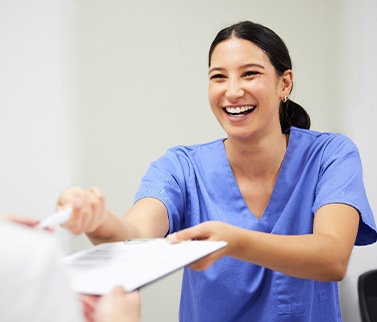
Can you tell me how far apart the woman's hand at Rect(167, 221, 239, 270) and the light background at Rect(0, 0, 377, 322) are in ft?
3.72

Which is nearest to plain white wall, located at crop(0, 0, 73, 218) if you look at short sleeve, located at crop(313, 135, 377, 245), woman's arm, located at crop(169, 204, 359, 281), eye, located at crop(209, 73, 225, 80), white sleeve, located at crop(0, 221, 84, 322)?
eye, located at crop(209, 73, 225, 80)

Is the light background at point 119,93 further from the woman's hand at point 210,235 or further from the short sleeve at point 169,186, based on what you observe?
the woman's hand at point 210,235

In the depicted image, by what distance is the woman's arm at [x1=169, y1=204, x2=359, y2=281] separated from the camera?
0.95 metres

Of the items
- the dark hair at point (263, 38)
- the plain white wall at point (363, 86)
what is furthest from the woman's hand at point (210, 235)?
the plain white wall at point (363, 86)

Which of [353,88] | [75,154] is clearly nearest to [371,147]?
[353,88]

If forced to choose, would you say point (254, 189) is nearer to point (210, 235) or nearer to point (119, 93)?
point (210, 235)

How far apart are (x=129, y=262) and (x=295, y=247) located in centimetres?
38

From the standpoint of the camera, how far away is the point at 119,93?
2078 mm

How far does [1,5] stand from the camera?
2.04 meters

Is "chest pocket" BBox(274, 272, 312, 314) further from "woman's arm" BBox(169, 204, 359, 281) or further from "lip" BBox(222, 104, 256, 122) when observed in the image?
"lip" BBox(222, 104, 256, 122)

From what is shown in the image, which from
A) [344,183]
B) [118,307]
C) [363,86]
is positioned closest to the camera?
[118,307]

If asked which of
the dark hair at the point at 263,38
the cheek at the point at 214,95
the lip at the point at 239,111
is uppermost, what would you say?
the dark hair at the point at 263,38

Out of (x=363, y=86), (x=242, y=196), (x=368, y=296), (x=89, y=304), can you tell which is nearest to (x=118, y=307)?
(x=89, y=304)

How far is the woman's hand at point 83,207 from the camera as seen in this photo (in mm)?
892
